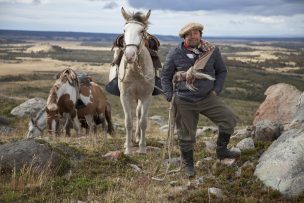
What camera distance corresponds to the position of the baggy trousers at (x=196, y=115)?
7516 mm

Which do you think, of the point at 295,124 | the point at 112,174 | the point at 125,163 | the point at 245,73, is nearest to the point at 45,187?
the point at 112,174

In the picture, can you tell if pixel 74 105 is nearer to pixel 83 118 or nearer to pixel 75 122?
pixel 75 122

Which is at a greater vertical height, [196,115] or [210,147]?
[196,115]

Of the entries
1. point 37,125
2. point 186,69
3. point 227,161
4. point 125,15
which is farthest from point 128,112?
point 37,125

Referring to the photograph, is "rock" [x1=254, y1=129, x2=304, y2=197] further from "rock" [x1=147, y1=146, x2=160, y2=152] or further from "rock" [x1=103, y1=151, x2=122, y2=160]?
"rock" [x1=147, y1=146, x2=160, y2=152]

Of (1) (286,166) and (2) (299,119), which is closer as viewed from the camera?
(1) (286,166)

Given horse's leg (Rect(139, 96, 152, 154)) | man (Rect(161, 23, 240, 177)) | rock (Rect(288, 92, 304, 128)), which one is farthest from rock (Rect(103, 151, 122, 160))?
rock (Rect(288, 92, 304, 128))

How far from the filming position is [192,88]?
288 inches

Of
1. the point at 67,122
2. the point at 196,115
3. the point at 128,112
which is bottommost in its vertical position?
the point at 67,122

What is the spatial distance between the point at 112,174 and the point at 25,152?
1601 mm

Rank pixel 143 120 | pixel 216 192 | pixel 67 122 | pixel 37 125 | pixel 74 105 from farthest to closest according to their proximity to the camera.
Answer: pixel 37 125 < pixel 67 122 < pixel 74 105 < pixel 143 120 < pixel 216 192

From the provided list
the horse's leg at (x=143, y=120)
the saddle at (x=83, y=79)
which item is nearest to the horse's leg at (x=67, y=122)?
the saddle at (x=83, y=79)

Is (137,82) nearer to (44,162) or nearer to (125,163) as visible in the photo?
(125,163)

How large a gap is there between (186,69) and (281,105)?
28.3 feet
